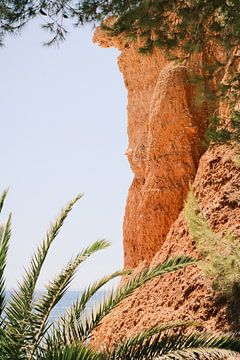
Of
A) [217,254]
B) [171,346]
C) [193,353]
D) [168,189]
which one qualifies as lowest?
[193,353]

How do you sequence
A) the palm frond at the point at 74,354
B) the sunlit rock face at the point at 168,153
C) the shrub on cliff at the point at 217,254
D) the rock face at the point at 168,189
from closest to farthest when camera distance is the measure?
the palm frond at the point at 74,354 < the shrub on cliff at the point at 217,254 < the rock face at the point at 168,189 < the sunlit rock face at the point at 168,153

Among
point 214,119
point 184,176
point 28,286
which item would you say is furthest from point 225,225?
point 184,176

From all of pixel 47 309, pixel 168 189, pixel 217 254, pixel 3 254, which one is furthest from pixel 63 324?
pixel 168 189

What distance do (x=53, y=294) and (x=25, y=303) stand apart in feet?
0.92

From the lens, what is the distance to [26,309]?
17.8 feet

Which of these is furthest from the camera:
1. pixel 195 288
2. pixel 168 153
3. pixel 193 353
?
pixel 168 153

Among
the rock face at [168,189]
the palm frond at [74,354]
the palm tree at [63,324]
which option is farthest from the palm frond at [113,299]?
the rock face at [168,189]

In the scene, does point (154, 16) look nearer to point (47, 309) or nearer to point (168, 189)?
point (47, 309)

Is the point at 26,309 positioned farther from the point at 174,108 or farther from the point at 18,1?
the point at 174,108

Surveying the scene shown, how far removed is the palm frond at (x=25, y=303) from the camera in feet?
17.0

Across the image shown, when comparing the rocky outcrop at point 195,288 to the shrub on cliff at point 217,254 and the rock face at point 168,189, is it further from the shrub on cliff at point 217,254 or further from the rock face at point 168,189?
the shrub on cliff at point 217,254

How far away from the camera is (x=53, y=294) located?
559cm

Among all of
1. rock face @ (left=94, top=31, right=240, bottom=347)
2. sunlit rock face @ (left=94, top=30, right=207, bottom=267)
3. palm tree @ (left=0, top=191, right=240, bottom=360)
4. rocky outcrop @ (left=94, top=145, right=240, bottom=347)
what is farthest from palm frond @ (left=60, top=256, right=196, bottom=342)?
sunlit rock face @ (left=94, top=30, right=207, bottom=267)

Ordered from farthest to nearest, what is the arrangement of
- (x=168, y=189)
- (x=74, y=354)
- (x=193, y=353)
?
(x=168, y=189) < (x=193, y=353) < (x=74, y=354)
